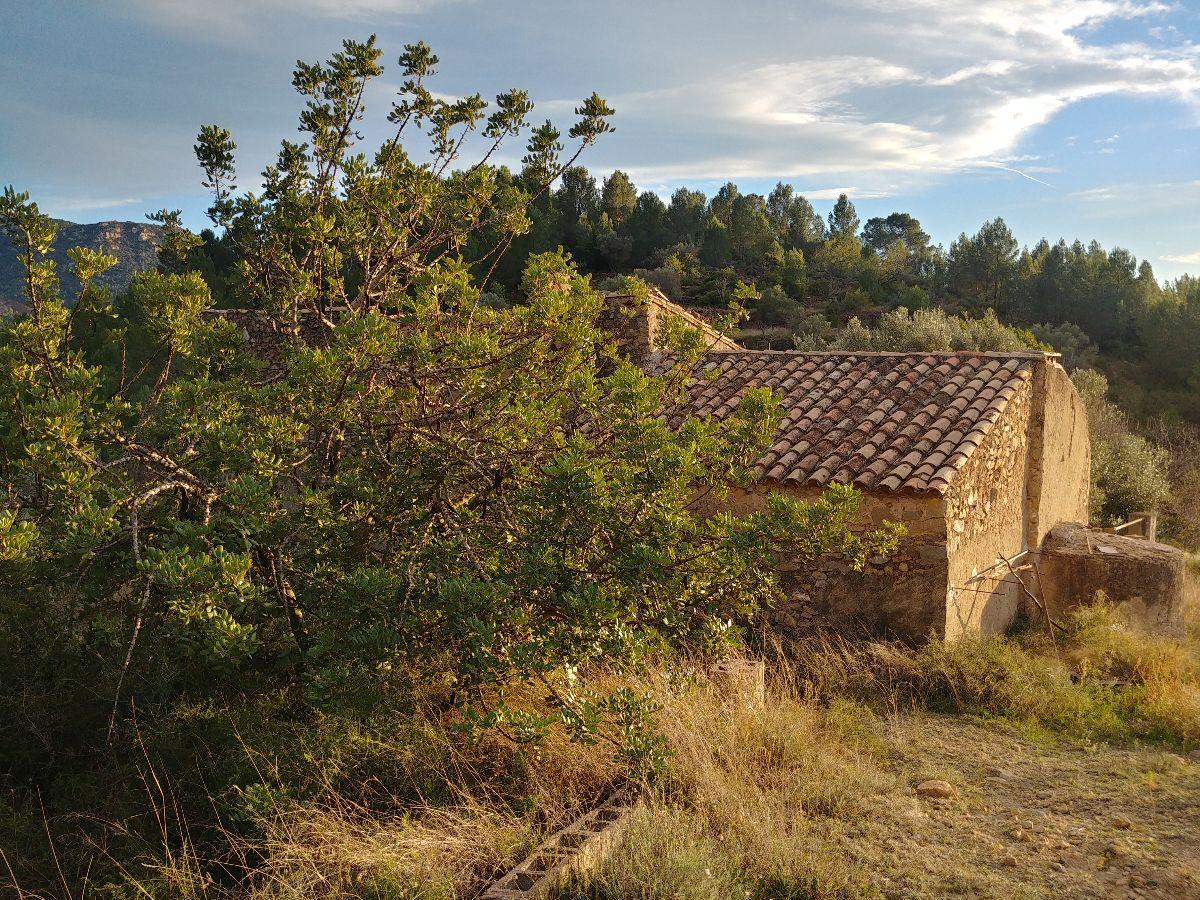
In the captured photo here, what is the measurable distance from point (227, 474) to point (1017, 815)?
5591 millimetres

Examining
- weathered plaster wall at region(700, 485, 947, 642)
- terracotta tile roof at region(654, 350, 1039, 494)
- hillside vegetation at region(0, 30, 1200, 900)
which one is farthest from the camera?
terracotta tile roof at region(654, 350, 1039, 494)

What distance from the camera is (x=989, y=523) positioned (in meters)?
9.68

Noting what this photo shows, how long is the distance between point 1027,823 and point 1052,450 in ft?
23.4

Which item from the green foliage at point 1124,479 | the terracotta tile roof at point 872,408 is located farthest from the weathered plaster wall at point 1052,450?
the green foliage at point 1124,479

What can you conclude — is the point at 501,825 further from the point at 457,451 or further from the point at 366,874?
the point at 457,451

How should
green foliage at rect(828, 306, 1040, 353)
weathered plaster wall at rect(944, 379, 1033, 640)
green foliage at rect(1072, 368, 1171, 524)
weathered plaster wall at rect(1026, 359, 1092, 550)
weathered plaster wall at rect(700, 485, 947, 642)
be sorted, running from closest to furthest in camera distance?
weathered plaster wall at rect(700, 485, 947, 642) < weathered plaster wall at rect(944, 379, 1033, 640) < weathered plaster wall at rect(1026, 359, 1092, 550) < green foliage at rect(1072, 368, 1171, 524) < green foliage at rect(828, 306, 1040, 353)

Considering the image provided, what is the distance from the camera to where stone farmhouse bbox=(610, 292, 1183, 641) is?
8609mm

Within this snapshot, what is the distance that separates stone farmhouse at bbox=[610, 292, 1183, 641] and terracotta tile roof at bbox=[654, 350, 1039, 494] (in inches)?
0.9

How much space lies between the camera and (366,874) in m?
4.11

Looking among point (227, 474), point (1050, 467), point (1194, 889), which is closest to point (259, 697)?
point (227, 474)

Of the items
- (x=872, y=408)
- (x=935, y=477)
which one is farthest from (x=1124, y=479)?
(x=935, y=477)

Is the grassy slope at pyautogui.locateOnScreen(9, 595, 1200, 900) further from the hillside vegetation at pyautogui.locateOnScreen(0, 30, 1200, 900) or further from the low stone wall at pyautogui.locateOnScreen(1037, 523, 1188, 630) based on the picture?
the low stone wall at pyautogui.locateOnScreen(1037, 523, 1188, 630)

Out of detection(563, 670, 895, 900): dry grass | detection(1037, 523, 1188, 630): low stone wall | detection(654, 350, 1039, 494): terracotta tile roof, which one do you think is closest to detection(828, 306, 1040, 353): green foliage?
detection(1037, 523, 1188, 630): low stone wall

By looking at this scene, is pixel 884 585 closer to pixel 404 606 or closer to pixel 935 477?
pixel 935 477
